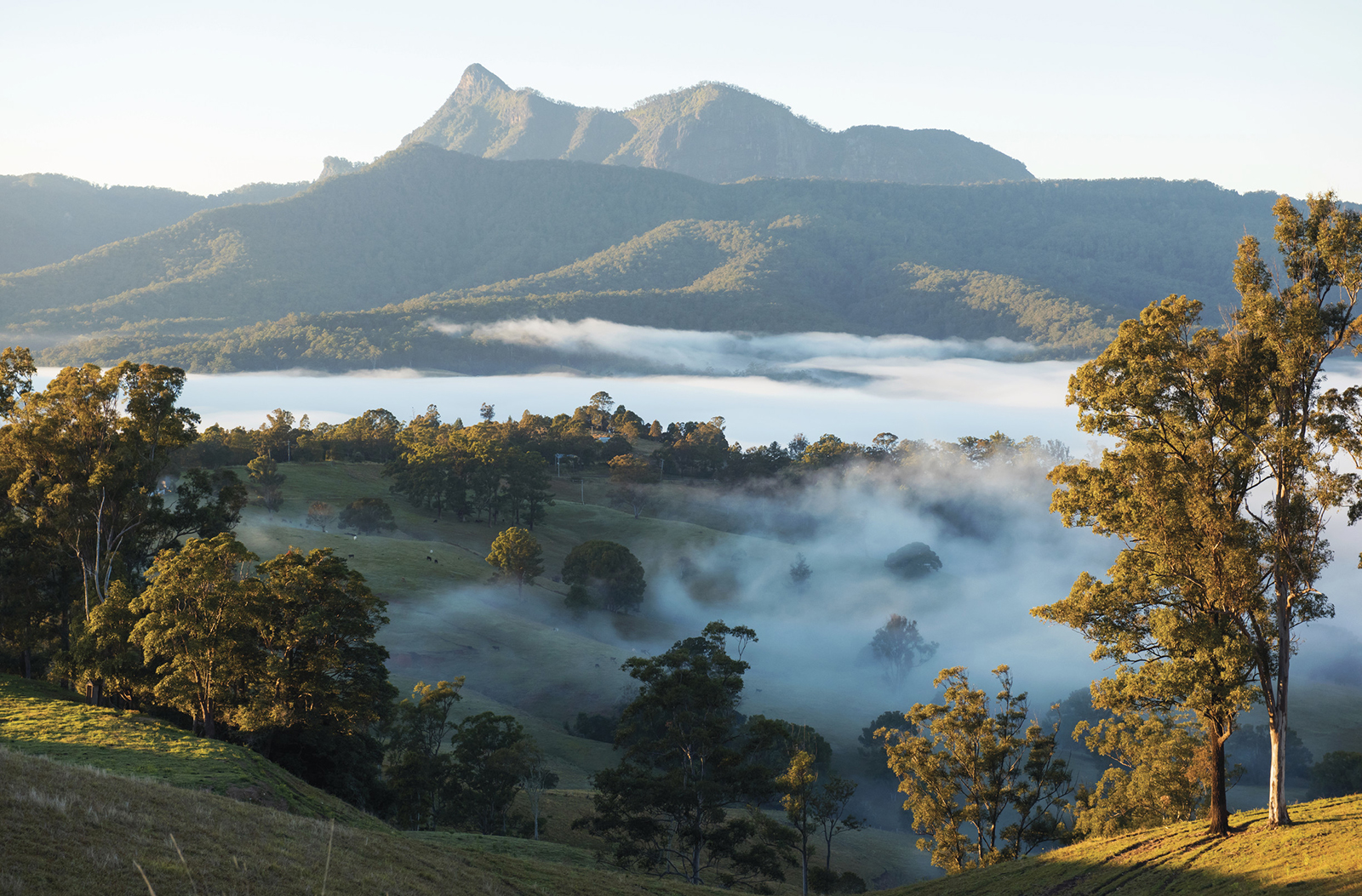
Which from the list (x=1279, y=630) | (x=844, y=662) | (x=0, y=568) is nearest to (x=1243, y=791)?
(x=844, y=662)

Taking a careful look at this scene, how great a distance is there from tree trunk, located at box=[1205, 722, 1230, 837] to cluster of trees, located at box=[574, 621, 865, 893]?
23.4 meters

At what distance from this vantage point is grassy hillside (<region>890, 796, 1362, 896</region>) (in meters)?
20.2

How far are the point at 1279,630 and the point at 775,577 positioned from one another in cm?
12808

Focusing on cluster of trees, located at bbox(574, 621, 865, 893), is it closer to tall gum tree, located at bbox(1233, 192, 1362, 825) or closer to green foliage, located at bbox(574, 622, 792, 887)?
green foliage, located at bbox(574, 622, 792, 887)

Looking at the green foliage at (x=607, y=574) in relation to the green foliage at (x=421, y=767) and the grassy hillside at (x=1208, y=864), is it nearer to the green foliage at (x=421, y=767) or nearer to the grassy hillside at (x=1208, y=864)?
the green foliage at (x=421, y=767)

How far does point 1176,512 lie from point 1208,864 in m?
8.37

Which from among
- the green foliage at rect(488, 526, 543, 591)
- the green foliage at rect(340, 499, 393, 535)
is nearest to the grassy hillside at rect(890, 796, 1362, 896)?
the green foliage at rect(488, 526, 543, 591)

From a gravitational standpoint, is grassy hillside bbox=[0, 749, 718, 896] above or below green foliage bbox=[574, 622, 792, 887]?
above

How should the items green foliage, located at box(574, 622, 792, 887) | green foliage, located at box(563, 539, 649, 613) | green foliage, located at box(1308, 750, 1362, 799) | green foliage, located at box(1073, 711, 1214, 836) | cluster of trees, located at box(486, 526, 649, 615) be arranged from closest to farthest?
green foliage, located at box(1073, 711, 1214, 836) < green foliage, located at box(574, 622, 792, 887) < green foliage, located at box(1308, 750, 1362, 799) < cluster of trees, located at box(486, 526, 649, 615) < green foliage, located at box(563, 539, 649, 613)

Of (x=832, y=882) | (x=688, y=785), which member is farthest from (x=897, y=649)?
(x=688, y=785)

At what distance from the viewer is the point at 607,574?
12062cm

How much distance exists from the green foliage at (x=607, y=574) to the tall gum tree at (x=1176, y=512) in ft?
316

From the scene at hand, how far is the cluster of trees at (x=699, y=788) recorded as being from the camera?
4678 centimetres

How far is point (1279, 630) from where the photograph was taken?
24531 millimetres
